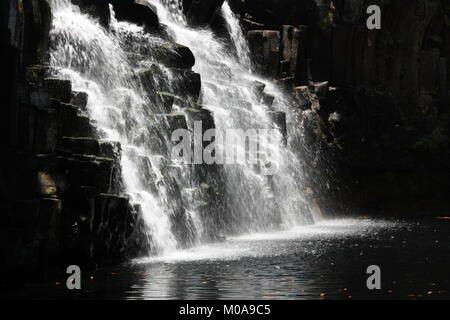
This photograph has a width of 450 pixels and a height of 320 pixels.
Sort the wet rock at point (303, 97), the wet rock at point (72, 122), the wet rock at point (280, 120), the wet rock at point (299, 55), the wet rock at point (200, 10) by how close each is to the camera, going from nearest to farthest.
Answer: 1. the wet rock at point (72, 122)
2. the wet rock at point (280, 120)
3. the wet rock at point (200, 10)
4. the wet rock at point (303, 97)
5. the wet rock at point (299, 55)

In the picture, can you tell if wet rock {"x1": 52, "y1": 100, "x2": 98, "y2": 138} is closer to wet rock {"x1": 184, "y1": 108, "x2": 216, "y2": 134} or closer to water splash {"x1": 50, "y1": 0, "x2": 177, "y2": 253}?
water splash {"x1": 50, "y1": 0, "x2": 177, "y2": 253}

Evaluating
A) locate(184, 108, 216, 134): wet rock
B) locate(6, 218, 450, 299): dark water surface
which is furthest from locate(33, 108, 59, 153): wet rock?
locate(184, 108, 216, 134): wet rock

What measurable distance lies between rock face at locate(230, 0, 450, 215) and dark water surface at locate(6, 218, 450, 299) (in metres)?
16.1

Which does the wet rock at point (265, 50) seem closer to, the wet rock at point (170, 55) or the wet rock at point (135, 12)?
the wet rock at point (135, 12)

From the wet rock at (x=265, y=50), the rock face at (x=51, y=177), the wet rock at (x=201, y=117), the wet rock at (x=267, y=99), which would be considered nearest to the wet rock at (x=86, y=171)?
the rock face at (x=51, y=177)

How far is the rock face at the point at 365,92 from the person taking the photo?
4416cm

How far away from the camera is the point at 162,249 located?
24.4 meters

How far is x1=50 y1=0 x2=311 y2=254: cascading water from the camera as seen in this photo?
25620 mm

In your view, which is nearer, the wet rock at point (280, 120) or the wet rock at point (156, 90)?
the wet rock at point (156, 90)

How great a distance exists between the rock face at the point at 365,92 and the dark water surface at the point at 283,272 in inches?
635

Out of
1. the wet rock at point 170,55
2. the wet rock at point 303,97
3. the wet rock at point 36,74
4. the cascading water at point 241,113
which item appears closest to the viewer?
the wet rock at point 36,74

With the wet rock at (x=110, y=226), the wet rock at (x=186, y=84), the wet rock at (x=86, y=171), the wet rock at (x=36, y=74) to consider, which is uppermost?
the wet rock at (x=186, y=84)

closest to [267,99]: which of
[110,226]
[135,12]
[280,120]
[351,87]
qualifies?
[280,120]

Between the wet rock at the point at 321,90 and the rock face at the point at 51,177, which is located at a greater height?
the wet rock at the point at 321,90
